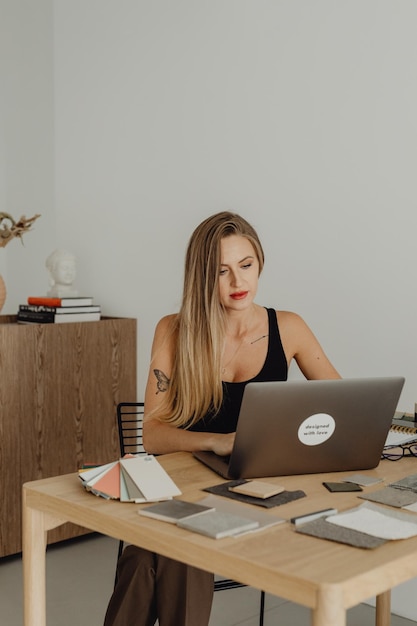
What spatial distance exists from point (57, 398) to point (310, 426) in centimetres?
176

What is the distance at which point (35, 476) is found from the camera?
320 centimetres

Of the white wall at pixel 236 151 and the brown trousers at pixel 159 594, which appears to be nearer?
the brown trousers at pixel 159 594

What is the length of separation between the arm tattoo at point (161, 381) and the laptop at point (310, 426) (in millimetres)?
410

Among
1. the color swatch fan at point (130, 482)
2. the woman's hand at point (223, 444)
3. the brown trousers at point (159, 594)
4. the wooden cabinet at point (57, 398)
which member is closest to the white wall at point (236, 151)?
the wooden cabinet at point (57, 398)

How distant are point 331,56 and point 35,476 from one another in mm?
2004

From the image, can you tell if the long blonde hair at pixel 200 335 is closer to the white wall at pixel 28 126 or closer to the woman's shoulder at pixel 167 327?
the woman's shoulder at pixel 167 327

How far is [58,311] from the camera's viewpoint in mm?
3271

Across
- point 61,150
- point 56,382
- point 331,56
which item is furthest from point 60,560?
point 331,56

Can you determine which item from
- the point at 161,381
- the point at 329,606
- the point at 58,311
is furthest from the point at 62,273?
the point at 329,606

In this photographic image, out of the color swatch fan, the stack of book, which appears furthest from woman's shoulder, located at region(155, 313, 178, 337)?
the stack of book

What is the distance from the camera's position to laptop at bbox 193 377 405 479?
1.64 meters

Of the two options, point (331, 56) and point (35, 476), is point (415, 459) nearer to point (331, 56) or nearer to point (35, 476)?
point (331, 56)

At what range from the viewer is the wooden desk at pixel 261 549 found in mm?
1181

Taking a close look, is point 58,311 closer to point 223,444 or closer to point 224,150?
point 224,150
